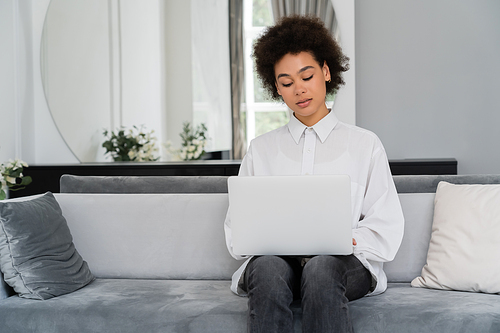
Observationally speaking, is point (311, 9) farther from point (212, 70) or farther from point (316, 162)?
point (316, 162)

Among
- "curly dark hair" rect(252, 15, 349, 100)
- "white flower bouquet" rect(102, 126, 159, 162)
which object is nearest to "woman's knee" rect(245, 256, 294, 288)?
"curly dark hair" rect(252, 15, 349, 100)

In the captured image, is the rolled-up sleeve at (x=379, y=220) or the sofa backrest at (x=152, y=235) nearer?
the rolled-up sleeve at (x=379, y=220)

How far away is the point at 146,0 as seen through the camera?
3611 millimetres

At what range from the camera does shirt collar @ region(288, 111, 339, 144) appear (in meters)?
1.75

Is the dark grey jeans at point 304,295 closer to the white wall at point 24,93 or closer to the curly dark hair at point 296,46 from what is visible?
the curly dark hair at point 296,46

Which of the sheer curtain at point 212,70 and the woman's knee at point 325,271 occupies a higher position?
the sheer curtain at point 212,70

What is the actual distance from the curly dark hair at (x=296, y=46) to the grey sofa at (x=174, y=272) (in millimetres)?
540

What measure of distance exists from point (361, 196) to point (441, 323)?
17.8 inches

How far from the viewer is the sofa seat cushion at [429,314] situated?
1.43m

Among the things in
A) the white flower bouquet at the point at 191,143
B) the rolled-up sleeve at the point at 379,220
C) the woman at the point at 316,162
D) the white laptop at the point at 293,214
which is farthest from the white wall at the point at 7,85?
the rolled-up sleeve at the point at 379,220

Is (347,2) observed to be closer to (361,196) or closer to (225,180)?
(225,180)

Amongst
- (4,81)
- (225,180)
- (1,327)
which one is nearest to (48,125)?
(4,81)

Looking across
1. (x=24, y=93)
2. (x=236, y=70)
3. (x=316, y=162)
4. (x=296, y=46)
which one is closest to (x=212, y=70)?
(x=236, y=70)

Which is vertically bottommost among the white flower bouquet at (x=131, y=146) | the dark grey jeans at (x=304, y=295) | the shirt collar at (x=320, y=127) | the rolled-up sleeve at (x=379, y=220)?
the dark grey jeans at (x=304, y=295)
